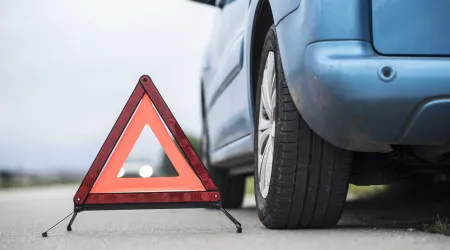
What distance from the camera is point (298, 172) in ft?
10.4

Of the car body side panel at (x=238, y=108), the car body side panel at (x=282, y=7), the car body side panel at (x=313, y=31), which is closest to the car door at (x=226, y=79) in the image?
A: the car body side panel at (x=238, y=108)

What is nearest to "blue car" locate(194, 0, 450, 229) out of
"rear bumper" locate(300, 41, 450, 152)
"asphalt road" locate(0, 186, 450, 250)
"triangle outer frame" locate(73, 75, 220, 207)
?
"rear bumper" locate(300, 41, 450, 152)

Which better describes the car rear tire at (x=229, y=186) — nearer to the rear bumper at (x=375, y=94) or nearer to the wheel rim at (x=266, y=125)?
the wheel rim at (x=266, y=125)

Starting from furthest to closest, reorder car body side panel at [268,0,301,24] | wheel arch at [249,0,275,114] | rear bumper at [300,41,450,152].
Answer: wheel arch at [249,0,275,114], car body side panel at [268,0,301,24], rear bumper at [300,41,450,152]

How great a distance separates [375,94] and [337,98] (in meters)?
0.14

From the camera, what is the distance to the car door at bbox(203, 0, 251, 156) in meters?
4.21

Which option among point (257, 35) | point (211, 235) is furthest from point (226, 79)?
point (211, 235)

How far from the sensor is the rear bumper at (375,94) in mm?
2725

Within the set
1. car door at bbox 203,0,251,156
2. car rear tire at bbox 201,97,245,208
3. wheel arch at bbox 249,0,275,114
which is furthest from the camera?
car rear tire at bbox 201,97,245,208

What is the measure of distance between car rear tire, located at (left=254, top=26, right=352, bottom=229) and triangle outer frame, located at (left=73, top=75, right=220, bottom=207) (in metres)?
0.30

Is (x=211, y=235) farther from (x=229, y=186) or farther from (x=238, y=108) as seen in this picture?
(x=229, y=186)

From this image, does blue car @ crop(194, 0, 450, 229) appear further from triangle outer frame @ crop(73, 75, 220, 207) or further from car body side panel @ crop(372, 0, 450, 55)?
triangle outer frame @ crop(73, 75, 220, 207)

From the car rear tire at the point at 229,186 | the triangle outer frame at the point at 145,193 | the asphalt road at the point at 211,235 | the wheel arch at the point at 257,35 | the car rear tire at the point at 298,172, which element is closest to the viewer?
the asphalt road at the point at 211,235

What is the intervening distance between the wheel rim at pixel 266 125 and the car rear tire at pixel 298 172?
0.08 ft
